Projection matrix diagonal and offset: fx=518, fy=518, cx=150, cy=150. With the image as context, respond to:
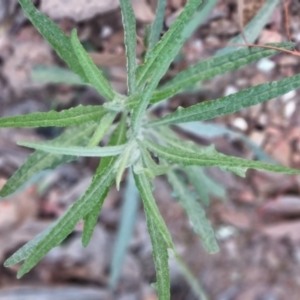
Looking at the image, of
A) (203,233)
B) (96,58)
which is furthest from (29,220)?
(203,233)

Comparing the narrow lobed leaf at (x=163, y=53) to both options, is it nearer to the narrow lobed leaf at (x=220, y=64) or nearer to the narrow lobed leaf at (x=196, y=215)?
the narrow lobed leaf at (x=220, y=64)

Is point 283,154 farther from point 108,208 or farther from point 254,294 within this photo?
point 108,208

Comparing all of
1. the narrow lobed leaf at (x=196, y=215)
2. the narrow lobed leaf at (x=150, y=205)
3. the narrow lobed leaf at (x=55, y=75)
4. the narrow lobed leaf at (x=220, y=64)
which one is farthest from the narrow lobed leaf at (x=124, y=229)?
the narrow lobed leaf at (x=150, y=205)

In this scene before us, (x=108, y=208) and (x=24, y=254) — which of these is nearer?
(x=24, y=254)

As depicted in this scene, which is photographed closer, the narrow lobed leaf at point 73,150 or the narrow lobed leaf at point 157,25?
the narrow lobed leaf at point 73,150

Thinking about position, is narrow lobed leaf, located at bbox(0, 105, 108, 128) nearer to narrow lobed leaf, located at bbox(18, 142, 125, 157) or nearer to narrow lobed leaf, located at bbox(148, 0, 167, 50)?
narrow lobed leaf, located at bbox(18, 142, 125, 157)

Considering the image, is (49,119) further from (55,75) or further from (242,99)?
(55,75)
